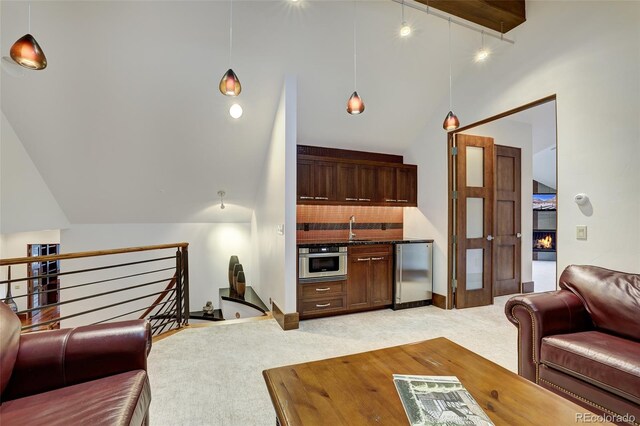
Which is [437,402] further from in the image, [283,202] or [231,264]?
[231,264]

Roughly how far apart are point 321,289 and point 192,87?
112 inches

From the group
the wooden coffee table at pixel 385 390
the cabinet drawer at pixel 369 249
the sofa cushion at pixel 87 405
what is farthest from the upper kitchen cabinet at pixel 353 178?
the sofa cushion at pixel 87 405

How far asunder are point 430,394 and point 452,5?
3.55m

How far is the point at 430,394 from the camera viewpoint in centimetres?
121

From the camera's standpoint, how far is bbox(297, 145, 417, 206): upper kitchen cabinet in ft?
13.1

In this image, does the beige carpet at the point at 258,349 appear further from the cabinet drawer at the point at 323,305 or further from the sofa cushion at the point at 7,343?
the sofa cushion at the point at 7,343

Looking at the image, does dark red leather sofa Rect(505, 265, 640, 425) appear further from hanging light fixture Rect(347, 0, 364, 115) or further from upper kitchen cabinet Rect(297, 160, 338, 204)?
upper kitchen cabinet Rect(297, 160, 338, 204)

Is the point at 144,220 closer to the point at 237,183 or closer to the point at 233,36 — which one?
the point at 237,183

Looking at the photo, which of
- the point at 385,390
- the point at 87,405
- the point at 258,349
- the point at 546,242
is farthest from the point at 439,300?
the point at 546,242

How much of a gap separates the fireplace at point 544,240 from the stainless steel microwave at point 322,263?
9.13 metres

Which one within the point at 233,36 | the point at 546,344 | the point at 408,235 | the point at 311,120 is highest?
the point at 233,36

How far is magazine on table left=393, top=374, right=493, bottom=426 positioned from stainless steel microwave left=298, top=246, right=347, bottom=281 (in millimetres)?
2254

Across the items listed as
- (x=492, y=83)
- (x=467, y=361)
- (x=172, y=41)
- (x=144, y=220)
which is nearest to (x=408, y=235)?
(x=492, y=83)

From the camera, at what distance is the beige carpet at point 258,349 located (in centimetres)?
191
